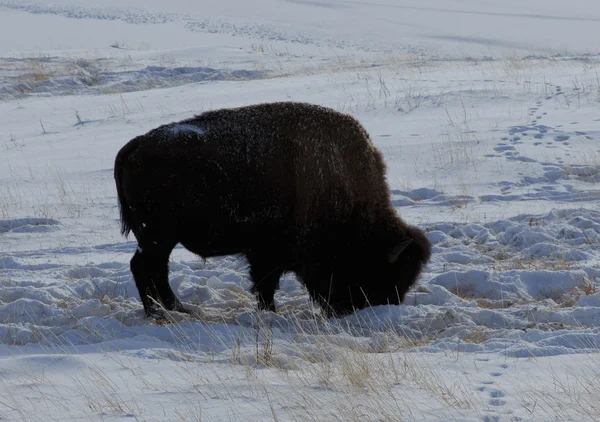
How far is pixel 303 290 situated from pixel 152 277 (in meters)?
1.40

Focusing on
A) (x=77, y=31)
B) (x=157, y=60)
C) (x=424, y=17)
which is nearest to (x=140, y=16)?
(x=77, y=31)

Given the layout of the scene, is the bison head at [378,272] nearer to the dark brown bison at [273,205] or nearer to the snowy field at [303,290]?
the dark brown bison at [273,205]

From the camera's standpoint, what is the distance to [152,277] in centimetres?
559

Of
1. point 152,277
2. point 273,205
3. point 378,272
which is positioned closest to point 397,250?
point 378,272

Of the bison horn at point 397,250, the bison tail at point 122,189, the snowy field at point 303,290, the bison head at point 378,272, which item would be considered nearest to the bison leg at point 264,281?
the snowy field at point 303,290

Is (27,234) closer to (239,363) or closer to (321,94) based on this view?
(239,363)

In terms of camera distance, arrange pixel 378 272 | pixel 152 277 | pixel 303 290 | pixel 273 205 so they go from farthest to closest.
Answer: pixel 303 290 → pixel 378 272 → pixel 273 205 → pixel 152 277

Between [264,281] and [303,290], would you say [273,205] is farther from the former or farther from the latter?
[303,290]

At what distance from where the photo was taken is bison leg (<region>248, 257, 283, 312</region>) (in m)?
5.76

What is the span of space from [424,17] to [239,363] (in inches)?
1650

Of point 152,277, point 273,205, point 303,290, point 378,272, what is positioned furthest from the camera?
point 303,290

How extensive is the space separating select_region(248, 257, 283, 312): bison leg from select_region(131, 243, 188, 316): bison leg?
1.96 feet

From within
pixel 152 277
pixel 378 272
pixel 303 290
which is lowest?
pixel 303 290

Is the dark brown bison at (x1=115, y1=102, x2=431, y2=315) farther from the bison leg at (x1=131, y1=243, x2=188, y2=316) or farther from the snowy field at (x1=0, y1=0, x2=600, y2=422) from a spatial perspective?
the snowy field at (x1=0, y1=0, x2=600, y2=422)
